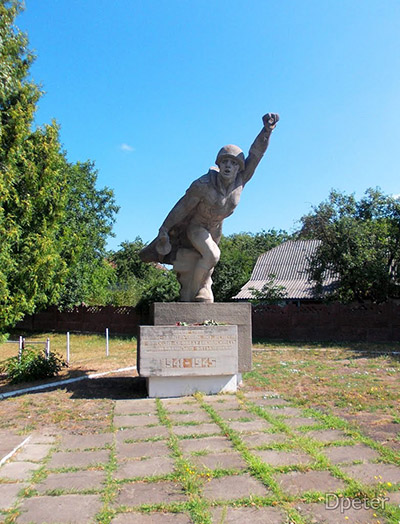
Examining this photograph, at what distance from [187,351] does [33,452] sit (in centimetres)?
213

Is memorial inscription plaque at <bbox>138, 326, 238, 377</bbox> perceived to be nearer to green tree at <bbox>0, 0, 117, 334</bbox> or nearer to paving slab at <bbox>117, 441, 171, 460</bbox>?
paving slab at <bbox>117, 441, 171, 460</bbox>

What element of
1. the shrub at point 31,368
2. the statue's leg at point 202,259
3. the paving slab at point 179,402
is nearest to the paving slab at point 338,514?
the paving slab at point 179,402

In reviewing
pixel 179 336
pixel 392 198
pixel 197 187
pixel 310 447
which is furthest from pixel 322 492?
pixel 392 198

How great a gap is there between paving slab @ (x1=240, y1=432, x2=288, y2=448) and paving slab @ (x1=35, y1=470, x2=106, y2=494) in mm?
1078

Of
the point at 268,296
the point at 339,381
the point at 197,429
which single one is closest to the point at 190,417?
the point at 197,429

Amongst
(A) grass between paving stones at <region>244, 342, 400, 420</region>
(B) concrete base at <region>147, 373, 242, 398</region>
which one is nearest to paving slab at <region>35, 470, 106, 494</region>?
(B) concrete base at <region>147, 373, 242, 398</region>

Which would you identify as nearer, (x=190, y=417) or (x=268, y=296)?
(x=190, y=417)

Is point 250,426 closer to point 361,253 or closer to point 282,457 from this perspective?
point 282,457

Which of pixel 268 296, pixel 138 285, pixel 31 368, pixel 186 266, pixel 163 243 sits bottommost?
pixel 31 368

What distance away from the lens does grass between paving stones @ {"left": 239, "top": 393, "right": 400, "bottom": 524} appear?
216cm

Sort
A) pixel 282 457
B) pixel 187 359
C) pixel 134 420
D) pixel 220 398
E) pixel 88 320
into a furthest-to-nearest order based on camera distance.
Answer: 1. pixel 88 320
2. pixel 187 359
3. pixel 220 398
4. pixel 134 420
5. pixel 282 457

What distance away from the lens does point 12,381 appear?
651 cm

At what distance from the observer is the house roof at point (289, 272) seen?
18.4m

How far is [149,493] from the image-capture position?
2.27 m
